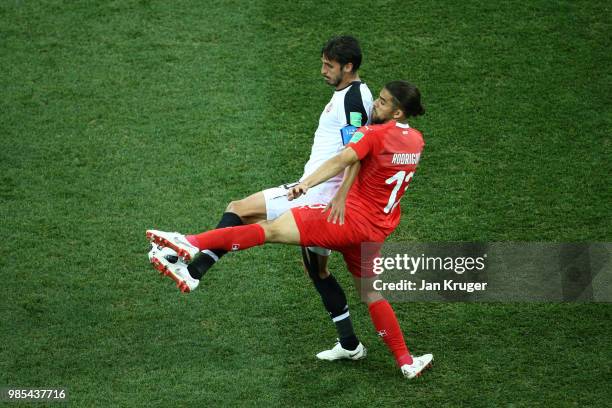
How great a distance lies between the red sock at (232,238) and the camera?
245 inches

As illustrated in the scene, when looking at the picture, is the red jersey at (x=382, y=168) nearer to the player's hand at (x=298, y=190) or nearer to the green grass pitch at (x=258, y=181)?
the player's hand at (x=298, y=190)

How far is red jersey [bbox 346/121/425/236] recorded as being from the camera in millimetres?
6117

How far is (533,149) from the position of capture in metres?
9.16

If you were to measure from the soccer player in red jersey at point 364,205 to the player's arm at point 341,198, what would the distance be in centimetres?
3

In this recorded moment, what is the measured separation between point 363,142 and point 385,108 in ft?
0.97

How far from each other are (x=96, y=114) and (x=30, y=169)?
102cm

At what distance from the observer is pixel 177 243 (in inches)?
243

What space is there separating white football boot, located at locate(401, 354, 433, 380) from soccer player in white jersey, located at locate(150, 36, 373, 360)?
0.43 metres

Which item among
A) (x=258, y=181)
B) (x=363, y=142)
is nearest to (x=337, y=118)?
(x=363, y=142)

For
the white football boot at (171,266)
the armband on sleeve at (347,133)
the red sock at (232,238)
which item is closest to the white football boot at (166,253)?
the white football boot at (171,266)

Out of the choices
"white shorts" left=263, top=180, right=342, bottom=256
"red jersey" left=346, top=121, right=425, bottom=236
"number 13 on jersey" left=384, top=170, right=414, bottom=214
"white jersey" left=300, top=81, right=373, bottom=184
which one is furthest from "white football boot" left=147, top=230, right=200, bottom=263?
"number 13 on jersey" left=384, top=170, right=414, bottom=214

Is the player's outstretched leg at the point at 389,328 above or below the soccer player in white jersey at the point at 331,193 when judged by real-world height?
below

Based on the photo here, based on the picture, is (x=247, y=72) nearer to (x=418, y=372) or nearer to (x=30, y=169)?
(x=30, y=169)

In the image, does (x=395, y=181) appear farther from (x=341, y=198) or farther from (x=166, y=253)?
(x=166, y=253)
